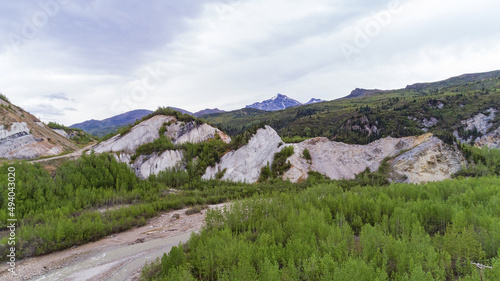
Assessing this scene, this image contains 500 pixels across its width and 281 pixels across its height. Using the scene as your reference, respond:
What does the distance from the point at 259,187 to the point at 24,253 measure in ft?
51.1

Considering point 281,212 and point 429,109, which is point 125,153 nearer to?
point 281,212

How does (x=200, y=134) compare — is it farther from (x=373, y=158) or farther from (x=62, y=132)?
(x=62, y=132)

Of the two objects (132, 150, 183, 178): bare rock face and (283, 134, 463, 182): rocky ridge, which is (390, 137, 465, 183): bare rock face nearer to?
(283, 134, 463, 182): rocky ridge

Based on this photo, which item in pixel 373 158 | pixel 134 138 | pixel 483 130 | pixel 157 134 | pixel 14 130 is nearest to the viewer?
pixel 373 158

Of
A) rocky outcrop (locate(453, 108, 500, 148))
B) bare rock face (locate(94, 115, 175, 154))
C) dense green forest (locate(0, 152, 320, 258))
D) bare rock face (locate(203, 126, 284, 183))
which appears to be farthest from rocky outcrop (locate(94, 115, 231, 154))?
rocky outcrop (locate(453, 108, 500, 148))

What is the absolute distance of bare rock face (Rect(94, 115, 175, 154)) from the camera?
3084 centimetres

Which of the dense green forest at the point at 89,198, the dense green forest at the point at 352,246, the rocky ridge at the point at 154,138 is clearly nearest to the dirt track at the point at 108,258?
the dense green forest at the point at 89,198

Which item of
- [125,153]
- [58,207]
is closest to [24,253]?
[58,207]

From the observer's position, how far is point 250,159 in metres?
26.8

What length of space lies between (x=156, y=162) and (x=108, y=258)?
56.9 feet

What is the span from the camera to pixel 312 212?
10.5m

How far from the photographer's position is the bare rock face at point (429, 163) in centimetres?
2148

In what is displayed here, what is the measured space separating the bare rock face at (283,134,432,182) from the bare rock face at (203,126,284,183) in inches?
109

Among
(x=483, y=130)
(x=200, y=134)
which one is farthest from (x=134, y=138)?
(x=483, y=130)
